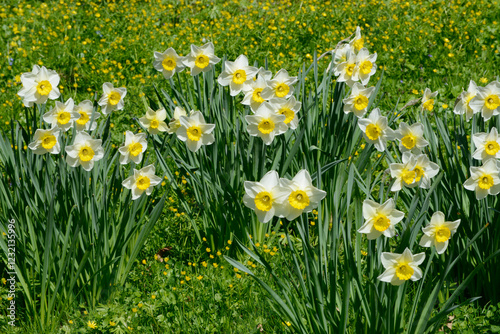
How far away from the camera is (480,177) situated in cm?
189

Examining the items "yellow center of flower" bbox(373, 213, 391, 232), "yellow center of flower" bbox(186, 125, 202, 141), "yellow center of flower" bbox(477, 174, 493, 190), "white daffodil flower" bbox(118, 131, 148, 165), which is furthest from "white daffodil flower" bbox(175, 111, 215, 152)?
"yellow center of flower" bbox(477, 174, 493, 190)

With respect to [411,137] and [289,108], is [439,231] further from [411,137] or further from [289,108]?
[289,108]

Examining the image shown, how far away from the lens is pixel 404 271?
164cm

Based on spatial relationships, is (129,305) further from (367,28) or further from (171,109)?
(367,28)

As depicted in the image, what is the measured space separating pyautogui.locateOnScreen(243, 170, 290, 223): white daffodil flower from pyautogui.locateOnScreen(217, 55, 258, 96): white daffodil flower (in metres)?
0.91

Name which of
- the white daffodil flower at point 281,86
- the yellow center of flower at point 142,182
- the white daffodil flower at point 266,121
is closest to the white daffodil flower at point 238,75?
the white daffodil flower at point 281,86

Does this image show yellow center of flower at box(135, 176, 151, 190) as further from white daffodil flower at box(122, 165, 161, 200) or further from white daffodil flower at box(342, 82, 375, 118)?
white daffodil flower at box(342, 82, 375, 118)

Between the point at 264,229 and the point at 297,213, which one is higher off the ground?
the point at 297,213

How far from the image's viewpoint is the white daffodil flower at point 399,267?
5.35 feet

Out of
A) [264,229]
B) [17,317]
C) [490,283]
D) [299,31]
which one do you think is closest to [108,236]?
[17,317]

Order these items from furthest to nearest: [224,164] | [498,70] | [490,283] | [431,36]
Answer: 1. [431,36]
2. [498,70]
3. [224,164]
4. [490,283]

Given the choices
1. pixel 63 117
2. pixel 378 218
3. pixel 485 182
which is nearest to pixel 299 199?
pixel 378 218

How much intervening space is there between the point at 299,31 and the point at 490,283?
389 cm

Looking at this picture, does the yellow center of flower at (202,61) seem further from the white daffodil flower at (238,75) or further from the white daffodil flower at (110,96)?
the white daffodil flower at (110,96)
